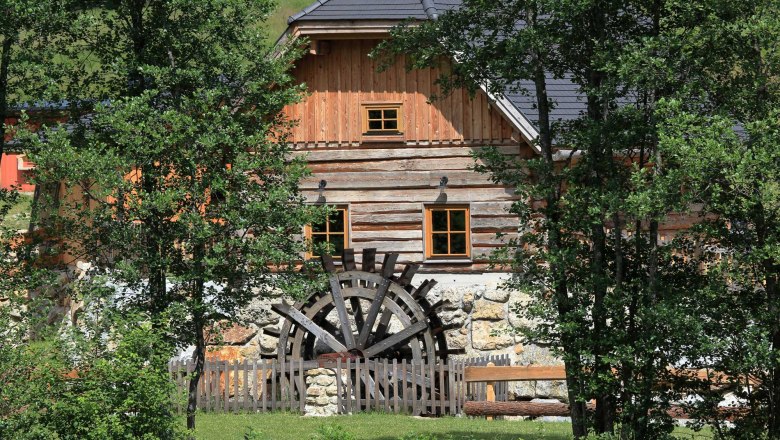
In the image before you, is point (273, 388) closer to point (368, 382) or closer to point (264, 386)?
point (264, 386)

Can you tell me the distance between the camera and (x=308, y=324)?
19781mm

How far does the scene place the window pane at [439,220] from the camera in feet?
75.3

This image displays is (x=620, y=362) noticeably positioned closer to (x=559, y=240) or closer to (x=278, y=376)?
(x=559, y=240)

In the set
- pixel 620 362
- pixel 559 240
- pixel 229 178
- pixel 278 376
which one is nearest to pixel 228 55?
pixel 229 178

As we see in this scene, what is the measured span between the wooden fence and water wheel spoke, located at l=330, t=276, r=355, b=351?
47.0 inches

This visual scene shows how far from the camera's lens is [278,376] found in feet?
63.8

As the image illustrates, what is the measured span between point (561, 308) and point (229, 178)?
3.74m

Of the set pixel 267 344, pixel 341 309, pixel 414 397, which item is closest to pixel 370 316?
pixel 341 309

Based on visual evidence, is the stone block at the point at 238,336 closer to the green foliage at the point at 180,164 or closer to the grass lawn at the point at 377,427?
the grass lawn at the point at 377,427

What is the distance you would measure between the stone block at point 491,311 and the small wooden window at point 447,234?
1.21 meters

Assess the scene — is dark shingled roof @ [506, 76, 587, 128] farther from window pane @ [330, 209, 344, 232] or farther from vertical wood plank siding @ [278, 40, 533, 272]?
window pane @ [330, 209, 344, 232]

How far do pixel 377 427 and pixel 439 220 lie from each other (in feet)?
25.1

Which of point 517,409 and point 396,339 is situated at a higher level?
point 396,339

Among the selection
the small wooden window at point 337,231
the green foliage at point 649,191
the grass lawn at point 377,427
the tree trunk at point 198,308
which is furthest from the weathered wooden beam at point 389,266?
the green foliage at point 649,191
